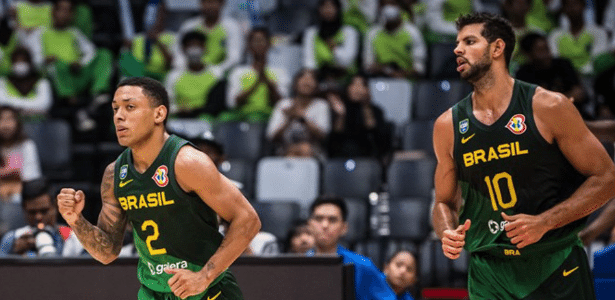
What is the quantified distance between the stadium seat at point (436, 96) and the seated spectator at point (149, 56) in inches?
118

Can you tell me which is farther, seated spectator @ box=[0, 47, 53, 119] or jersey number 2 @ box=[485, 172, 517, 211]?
seated spectator @ box=[0, 47, 53, 119]

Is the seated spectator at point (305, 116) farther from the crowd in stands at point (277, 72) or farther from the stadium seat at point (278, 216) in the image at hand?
the stadium seat at point (278, 216)

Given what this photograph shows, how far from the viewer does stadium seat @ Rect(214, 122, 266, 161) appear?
10.7 metres

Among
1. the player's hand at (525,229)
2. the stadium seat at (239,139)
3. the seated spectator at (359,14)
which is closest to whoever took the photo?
the player's hand at (525,229)

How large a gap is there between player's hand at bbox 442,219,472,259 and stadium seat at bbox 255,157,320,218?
5137mm

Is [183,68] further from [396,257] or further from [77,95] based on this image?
[396,257]

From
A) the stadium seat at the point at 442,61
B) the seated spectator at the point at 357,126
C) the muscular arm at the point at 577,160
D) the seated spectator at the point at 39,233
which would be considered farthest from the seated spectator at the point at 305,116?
the muscular arm at the point at 577,160

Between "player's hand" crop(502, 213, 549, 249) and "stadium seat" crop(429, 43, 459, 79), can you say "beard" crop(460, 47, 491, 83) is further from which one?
"stadium seat" crop(429, 43, 459, 79)

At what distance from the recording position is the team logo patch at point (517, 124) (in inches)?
187

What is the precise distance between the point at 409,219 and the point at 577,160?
4.60 m

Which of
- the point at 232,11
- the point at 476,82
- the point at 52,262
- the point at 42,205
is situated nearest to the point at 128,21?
the point at 232,11

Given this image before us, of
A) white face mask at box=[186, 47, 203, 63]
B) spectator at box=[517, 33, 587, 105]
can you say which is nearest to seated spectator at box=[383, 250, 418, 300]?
spectator at box=[517, 33, 587, 105]

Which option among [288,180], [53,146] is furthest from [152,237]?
[53,146]

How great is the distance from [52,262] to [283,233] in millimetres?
3254
